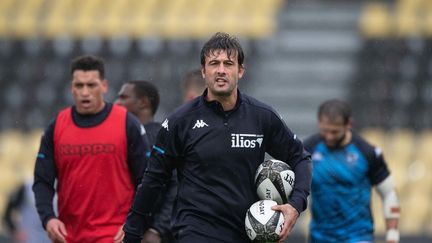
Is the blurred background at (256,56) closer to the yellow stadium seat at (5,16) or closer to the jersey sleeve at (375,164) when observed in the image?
the yellow stadium seat at (5,16)

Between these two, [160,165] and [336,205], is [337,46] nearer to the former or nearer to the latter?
[336,205]

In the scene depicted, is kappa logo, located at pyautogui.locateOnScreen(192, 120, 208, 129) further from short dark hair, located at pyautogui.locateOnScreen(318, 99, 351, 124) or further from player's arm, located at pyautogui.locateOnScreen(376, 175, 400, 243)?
player's arm, located at pyautogui.locateOnScreen(376, 175, 400, 243)

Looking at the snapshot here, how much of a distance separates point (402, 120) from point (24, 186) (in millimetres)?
7885

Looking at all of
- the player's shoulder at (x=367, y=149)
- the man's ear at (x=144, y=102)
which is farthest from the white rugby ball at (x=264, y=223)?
the player's shoulder at (x=367, y=149)

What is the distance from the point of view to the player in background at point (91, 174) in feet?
26.9

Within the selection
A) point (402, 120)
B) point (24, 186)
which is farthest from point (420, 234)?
point (24, 186)

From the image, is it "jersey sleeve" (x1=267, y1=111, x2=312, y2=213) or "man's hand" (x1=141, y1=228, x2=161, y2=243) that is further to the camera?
"man's hand" (x1=141, y1=228, x2=161, y2=243)

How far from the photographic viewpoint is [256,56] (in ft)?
67.2

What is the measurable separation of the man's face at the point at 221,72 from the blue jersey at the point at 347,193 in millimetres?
2977

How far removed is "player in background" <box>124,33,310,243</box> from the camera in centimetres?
694

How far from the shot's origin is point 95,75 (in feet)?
27.9

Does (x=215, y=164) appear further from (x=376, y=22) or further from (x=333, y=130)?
(x=376, y=22)

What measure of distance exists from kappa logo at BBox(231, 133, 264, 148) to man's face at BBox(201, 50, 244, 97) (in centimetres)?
28

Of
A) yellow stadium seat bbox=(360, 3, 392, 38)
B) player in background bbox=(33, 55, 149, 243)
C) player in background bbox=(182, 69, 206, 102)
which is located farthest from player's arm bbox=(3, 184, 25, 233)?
yellow stadium seat bbox=(360, 3, 392, 38)
